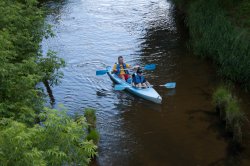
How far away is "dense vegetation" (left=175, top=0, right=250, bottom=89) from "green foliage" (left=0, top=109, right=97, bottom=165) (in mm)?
11902

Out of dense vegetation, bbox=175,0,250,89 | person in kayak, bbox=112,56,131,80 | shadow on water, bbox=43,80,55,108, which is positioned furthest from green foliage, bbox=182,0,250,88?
shadow on water, bbox=43,80,55,108

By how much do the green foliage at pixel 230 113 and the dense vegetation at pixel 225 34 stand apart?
97.0 inches

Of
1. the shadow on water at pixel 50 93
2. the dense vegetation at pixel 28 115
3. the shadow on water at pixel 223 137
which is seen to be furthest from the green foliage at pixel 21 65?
the shadow on water at pixel 223 137

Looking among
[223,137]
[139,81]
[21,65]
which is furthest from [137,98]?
[21,65]

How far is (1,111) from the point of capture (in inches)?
349

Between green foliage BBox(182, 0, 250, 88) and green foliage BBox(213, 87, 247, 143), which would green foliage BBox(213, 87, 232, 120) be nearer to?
green foliage BBox(213, 87, 247, 143)

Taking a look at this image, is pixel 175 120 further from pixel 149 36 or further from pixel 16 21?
pixel 149 36

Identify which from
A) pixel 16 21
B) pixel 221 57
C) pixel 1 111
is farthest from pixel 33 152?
pixel 221 57

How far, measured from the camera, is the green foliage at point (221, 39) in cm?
1719

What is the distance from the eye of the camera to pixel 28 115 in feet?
30.8

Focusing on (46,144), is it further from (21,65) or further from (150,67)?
(150,67)

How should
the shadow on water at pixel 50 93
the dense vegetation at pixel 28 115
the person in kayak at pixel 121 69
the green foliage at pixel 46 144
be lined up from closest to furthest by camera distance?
the green foliage at pixel 46 144 < the dense vegetation at pixel 28 115 < the shadow on water at pixel 50 93 < the person in kayak at pixel 121 69

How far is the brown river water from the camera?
1332 cm

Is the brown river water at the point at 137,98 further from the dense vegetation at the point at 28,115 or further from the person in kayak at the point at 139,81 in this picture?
the dense vegetation at the point at 28,115
